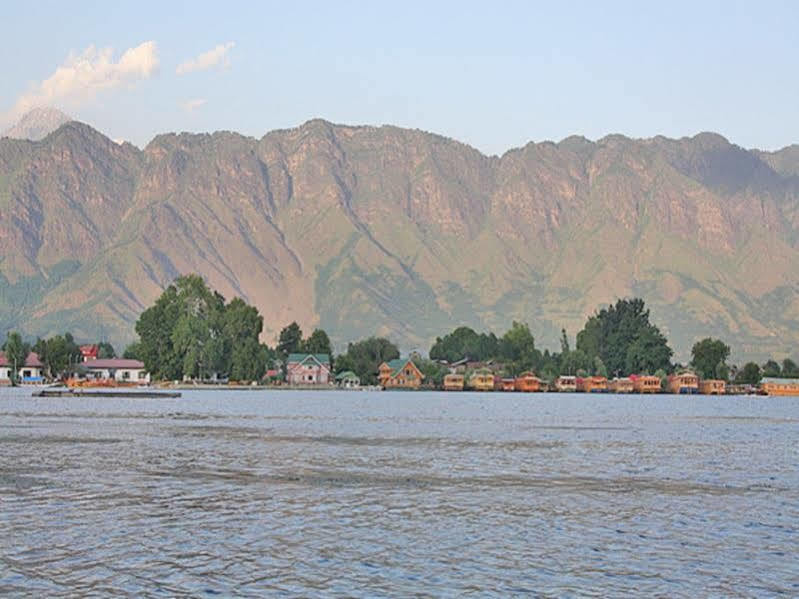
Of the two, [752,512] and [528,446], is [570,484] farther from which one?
[528,446]

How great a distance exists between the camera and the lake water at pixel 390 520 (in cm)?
3325

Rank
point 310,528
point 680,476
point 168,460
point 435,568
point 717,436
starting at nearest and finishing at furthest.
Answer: point 435,568, point 310,528, point 680,476, point 168,460, point 717,436

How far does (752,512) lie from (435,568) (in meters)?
18.9

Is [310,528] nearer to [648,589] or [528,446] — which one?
[648,589]

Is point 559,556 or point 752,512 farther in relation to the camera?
point 752,512

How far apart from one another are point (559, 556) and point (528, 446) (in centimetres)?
5191

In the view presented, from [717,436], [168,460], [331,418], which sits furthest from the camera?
[331,418]

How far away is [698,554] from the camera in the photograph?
38.1 metres

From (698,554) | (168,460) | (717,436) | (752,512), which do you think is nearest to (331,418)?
(717,436)

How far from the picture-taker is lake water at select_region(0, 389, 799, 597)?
33.2 m

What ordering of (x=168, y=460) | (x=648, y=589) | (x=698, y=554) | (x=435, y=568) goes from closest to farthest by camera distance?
(x=648, y=589), (x=435, y=568), (x=698, y=554), (x=168, y=460)

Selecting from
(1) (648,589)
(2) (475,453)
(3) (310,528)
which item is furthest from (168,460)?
(1) (648,589)

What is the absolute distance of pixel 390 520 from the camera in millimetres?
44438

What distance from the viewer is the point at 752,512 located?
48625mm
